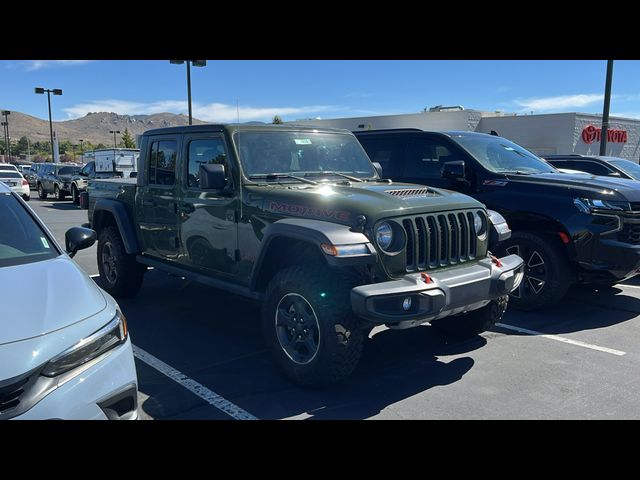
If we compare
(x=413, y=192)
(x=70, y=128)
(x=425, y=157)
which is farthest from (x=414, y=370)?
(x=70, y=128)

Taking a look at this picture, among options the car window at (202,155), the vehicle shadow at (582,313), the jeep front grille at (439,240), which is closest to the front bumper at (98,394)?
the jeep front grille at (439,240)

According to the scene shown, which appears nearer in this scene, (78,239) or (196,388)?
(78,239)

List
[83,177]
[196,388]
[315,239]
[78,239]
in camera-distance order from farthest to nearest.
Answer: [83,177] → [196,388] → [78,239] → [315,239]

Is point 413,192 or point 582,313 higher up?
point 413,192

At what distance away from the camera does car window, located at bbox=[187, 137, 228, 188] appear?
195 inches

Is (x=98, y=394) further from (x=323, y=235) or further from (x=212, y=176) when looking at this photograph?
(x=212, y=176)

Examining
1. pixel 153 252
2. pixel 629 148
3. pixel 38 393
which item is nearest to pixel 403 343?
pixel 153 252

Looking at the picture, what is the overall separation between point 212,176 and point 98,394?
2.34 m

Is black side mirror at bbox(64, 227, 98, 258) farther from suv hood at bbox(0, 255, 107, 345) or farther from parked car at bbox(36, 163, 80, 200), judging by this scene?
parked car at bbox(36, 163, 80, 200)

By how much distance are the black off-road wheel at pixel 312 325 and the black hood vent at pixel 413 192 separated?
0.86 m

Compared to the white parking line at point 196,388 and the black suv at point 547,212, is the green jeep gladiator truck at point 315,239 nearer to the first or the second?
the white parking line at point 196,388

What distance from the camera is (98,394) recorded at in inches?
103

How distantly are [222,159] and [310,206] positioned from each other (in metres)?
1.21

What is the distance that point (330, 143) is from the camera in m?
5.37
